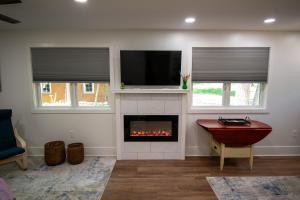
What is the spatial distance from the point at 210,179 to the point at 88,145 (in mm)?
2342

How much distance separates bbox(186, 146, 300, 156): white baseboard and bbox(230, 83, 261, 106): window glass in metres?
0.92

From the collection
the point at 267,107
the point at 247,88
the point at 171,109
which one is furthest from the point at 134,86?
the point at 267,107

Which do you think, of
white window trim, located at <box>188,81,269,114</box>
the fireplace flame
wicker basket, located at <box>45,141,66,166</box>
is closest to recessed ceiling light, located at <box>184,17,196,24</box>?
white window trim, located at <box>188,81,269,114</box>

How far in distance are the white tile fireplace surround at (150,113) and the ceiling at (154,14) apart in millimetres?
1235

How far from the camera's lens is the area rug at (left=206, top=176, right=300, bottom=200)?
8.55ft

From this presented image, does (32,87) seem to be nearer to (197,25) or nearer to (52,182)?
(52,182)

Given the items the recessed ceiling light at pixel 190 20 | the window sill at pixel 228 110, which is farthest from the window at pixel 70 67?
the window sill at pixel 228 110

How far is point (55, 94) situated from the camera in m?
3.87

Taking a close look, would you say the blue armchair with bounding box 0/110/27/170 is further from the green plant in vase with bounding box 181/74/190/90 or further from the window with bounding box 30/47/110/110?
the green plant in vase with bounding box 181/74/190/90

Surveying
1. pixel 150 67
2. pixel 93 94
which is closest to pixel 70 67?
pixel 93 94

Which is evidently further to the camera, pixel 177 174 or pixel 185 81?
pixel 185 81

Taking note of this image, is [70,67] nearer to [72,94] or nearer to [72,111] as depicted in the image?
[72,94]

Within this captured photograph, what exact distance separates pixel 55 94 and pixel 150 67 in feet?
6.47

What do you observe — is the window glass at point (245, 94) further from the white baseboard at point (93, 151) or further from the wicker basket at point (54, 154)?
the wicker basket at point (54, 154)
